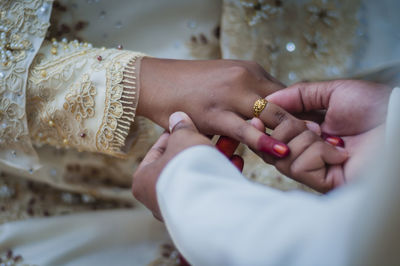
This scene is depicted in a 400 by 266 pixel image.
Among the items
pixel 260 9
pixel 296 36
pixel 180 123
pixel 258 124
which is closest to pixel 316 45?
pixel 296 36

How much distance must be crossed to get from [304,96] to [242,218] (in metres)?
0.43

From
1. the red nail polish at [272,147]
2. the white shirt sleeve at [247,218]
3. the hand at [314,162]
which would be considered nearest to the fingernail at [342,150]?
the hand at [314,162]

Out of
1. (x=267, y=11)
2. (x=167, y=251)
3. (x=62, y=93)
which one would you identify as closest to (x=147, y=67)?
(x=62, y=93)

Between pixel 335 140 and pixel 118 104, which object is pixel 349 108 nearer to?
pixel 335 140

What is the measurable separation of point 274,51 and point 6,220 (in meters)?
0.90

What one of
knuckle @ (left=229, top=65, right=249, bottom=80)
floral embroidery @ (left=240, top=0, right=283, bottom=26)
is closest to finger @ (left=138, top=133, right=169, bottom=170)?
knuckle @ (left=229, top=65, right=249, bottom=80)

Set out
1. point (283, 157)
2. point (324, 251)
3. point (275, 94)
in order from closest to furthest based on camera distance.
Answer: point (324, 251) < point (283, 157) < point (275, 94)

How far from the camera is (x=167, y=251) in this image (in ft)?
3.46

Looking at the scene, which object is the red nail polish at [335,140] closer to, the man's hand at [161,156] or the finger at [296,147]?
the finger at [296,147]

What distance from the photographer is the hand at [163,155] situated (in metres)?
0.61

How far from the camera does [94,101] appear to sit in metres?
0.84

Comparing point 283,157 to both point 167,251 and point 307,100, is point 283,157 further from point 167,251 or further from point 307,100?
point 167,251

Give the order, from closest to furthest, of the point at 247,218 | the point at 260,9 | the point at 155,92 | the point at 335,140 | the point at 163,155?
1. the point at 247,218
2. the point at 163,155
3. the point at 335,140
4. the point at 155,92
5. the point at 260,9

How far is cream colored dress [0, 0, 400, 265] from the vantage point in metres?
0.85
